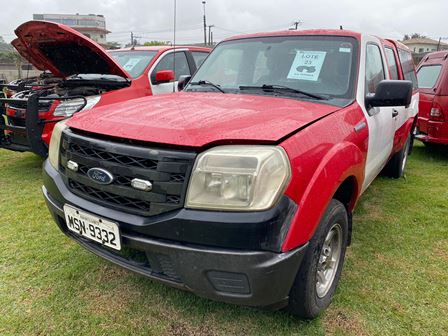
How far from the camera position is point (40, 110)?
4.46 metres

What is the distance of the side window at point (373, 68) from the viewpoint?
9.48 ft

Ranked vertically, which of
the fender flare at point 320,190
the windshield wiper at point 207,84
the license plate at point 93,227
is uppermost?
A: the windshield wiper at point 207,84

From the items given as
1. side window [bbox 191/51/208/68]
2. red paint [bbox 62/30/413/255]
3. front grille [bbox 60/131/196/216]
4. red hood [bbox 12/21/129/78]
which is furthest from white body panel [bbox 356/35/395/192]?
side window [bbox 191/51/208/68]

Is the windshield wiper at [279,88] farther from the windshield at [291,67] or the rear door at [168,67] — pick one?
the rear door at [168,67]

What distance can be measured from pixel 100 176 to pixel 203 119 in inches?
24.3

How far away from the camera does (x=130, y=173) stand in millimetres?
1760

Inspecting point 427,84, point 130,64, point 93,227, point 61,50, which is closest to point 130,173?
point 93,227

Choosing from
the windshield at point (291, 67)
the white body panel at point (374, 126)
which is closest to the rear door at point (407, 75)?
the white body panel at point (374, 126)

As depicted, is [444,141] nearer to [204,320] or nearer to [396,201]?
[396,201]

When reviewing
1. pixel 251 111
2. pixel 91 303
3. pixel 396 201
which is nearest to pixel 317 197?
pixel 251 111

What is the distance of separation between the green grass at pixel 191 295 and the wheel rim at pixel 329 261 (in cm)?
17

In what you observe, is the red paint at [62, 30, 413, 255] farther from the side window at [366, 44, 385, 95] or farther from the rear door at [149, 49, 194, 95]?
the rear door at [149, 49, 194, 95]

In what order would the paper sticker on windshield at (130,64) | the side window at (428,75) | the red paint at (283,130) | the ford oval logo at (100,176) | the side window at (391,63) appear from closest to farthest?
the red paint at (283,130) < the ford oval logo at (100,176) < the side window at (391,63) < the paper sticker on windshield at (130,64) < the side window at (428,75)

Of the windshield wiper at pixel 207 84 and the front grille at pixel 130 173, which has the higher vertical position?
the windshield wiper at pixel 207 84
